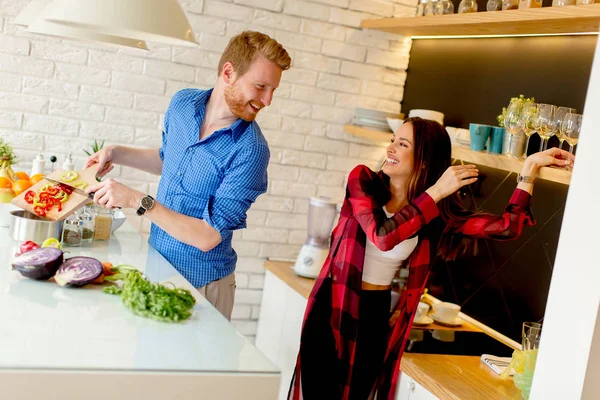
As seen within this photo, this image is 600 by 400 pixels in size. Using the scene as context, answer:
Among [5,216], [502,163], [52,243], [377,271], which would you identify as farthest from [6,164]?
[502,163]

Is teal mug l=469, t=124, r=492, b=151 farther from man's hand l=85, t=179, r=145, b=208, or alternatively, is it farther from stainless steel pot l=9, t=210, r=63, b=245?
stainless steel pot l=9, t=210, r=63, b=245

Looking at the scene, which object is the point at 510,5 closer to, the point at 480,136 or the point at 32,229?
the point at 480,136

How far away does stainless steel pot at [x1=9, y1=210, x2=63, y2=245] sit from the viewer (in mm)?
2340

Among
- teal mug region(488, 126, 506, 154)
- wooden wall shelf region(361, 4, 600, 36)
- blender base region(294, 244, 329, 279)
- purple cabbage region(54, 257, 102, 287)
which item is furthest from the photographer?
blender base region(294, 244, 329, 279)

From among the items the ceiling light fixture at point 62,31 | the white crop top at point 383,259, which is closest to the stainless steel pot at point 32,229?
the ceiling light fixture at point 62,31

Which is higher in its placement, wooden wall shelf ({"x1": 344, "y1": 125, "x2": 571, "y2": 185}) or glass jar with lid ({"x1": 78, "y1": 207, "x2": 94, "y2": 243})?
wooden wall shelf ({"x1": 344, "y1": 125, "x2": 571, "y2": 185})

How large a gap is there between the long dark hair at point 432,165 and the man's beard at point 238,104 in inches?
27.1

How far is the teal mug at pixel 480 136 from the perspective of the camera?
3.02m

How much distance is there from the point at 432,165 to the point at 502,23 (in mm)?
724

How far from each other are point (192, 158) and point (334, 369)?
98 cm

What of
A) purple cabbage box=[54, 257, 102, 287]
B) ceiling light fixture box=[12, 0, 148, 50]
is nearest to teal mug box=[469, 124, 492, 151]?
ceiling light fixture box=[12, 0, 148, 50]

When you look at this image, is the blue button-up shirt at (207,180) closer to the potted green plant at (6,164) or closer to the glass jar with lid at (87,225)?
the glass jar with lid at (87,225)

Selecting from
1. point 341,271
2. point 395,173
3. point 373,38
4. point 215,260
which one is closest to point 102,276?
point 215,260

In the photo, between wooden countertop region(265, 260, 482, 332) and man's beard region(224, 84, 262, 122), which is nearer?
man's beard region(224, 84, 262, 122)
